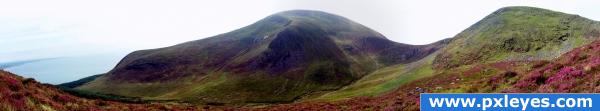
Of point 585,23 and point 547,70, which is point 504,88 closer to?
point 547,70

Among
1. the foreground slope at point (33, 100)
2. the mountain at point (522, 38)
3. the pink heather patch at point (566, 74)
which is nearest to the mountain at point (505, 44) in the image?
the mountain at point (522, 38)

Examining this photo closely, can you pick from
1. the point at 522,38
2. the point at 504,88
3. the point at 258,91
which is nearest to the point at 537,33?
the point at 522,38

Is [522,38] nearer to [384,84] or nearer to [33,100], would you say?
[384,84]

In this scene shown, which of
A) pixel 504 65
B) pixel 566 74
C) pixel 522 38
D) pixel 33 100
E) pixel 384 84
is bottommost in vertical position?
pixel 384 84

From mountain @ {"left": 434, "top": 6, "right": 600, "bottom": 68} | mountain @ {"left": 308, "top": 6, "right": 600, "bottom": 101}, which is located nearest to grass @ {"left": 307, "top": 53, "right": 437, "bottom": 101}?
mountain @ {"left": 308, "top": 6, "right": 600, "bottom": 101}

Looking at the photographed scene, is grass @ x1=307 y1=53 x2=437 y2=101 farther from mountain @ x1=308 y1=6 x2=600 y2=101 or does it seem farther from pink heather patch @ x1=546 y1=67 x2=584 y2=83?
pink heather patch @ x1=546 y1=67 x2=584 y2=83

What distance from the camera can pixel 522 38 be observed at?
138m

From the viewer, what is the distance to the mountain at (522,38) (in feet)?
389

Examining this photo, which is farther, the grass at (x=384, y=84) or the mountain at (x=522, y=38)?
the mountain at (x=522, y=38)

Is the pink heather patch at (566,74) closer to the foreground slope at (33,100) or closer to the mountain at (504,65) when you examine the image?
the mountain at (504,65)

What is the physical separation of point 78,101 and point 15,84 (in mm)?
4214

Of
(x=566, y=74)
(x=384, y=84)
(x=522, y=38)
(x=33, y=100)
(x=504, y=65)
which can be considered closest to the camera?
(x=566, y=74)

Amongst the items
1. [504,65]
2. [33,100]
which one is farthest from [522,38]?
[33,100]

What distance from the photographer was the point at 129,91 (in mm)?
191500
